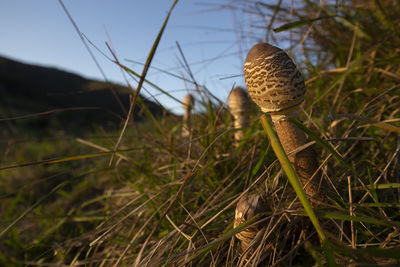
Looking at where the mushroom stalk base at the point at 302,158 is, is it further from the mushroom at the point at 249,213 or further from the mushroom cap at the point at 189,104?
the mushroom cap at the point at 189,104

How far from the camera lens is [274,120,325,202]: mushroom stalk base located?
95 centimetres

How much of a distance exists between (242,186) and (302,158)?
1.71 feet

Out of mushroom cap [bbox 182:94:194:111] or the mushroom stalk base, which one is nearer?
the mushroom stalk base

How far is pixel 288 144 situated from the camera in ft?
3.22

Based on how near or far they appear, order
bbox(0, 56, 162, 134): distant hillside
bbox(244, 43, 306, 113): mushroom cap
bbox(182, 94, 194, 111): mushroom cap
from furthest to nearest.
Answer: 1. bbox(0, 56, 162, 134): distant hillside
2. bbox(182, 94, 194, 111): mushroom cap
3. bbox(244, 43, 306, 113): mushroom cap

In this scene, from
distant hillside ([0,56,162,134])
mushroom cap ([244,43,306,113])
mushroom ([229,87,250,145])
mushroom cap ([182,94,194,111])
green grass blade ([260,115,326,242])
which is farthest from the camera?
distant hillside ([0,56,162,134])

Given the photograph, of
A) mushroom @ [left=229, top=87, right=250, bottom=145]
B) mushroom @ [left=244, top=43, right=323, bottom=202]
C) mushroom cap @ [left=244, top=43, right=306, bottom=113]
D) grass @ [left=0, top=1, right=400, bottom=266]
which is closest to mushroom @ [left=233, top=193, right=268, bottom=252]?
grass @ [left=0, top=1, right=400, bottom=266]

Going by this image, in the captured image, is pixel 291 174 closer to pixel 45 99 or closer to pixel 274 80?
pixel 274 80

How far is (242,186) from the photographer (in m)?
1.42

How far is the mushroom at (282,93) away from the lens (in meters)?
0.88

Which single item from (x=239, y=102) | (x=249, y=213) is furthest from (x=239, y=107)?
(x=249, y=213)

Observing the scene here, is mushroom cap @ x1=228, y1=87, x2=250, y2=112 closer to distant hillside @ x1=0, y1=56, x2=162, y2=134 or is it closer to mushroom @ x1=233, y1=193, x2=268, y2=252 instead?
mushroom @ x1=233, y1=193, x2=268, y2=252

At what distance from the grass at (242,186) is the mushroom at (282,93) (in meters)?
0.07

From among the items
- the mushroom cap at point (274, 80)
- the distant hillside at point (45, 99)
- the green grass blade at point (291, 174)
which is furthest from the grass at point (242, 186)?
the distant hillside at point (45, 99)
